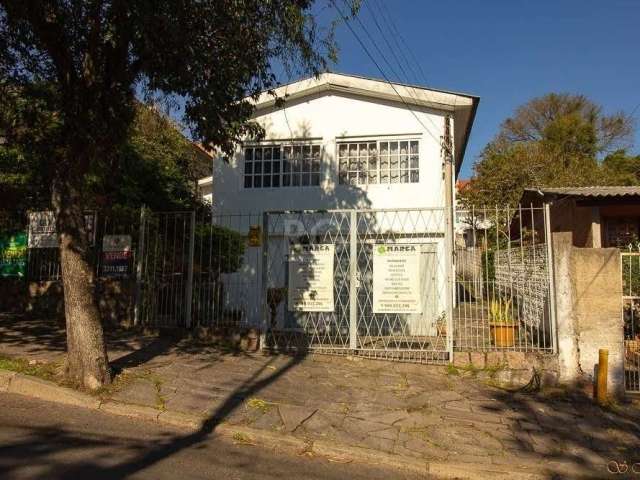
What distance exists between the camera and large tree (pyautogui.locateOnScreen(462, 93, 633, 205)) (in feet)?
73.0

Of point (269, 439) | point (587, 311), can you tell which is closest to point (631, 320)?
point (587, 311)

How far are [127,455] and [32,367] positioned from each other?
9.44ft

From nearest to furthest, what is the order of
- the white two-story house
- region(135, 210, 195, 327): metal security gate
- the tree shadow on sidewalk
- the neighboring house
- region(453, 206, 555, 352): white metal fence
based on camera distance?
the tree shadow on sidewalk
region(453, 206, 555, 352): white metal fence
region(135, 210, 195, 327): metal security gate
the neighboring house
the white two-story house

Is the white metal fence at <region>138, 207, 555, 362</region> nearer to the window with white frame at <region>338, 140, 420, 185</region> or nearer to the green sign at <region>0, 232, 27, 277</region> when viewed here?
the window with white frame at <region>338, 140, 420, 185</region>

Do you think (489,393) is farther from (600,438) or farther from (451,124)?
(451,124)

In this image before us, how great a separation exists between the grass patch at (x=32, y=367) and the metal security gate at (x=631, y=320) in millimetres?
7224

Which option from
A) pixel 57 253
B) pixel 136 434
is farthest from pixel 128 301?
pixel 136 434

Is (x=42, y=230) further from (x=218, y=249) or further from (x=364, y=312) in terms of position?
(x=364, y=312)

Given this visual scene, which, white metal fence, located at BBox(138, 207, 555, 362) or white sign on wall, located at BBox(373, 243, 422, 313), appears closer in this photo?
white metal fence, located at BBox(138, 207, 555, 362)

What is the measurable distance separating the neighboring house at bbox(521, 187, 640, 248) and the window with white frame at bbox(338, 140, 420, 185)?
9.10ft

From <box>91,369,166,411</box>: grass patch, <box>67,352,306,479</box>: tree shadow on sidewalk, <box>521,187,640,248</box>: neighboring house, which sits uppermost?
<box>521,187,640,248</box>: neighboring house

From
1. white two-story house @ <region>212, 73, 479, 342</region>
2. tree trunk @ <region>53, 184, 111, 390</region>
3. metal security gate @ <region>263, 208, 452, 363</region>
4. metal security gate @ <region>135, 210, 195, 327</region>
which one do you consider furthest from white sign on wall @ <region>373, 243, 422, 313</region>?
tree trunk @ <region>53, 184, 111, 390</region>

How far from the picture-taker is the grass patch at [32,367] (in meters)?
6.42

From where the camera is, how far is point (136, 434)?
17.0 ft
